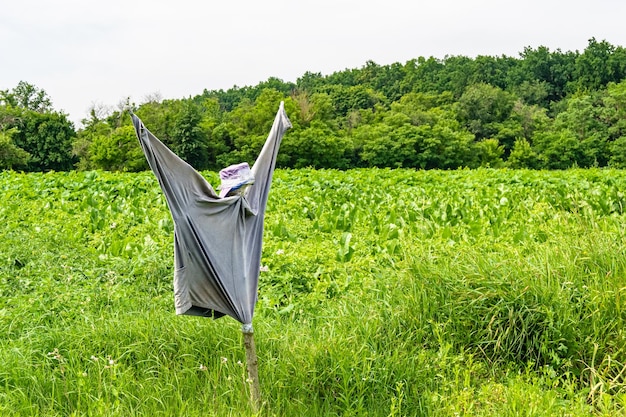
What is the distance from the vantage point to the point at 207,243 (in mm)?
2855

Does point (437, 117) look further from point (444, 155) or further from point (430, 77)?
point (430, 77)

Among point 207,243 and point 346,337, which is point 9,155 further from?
point 207,243

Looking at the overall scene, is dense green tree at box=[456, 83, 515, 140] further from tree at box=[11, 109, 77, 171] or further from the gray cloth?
the gray cloth

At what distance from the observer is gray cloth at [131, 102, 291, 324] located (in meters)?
2.76

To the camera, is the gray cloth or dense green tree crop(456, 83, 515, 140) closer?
the gray cloth

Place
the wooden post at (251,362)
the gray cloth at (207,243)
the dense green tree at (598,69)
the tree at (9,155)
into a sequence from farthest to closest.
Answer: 1. the dense green tree at (598,69)
2. the tree at (9,155)
3. the wooden post at (251,362)
4. the gray cloth at (207,243)

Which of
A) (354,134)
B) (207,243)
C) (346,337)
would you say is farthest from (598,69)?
(207,243)

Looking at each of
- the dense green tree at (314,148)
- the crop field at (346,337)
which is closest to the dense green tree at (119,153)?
the dense green tree at (314,148)

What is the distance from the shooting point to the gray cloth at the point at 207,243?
2.76m

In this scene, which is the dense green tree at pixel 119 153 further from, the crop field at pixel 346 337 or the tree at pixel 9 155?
the crop field at pixel 346 337

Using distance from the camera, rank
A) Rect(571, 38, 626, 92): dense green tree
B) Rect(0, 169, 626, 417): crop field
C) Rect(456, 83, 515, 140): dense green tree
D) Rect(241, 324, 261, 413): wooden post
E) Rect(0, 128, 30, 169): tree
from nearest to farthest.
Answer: Rect(241, 324, 261, 413): wooden post < Rect(0, 169, 626, 417): crop field < Rect(0, 128, 30, 169): tree < Rect(456, 83, 515, 140): dense green tree < Rect(571, 38, 626, 92): dense green tree

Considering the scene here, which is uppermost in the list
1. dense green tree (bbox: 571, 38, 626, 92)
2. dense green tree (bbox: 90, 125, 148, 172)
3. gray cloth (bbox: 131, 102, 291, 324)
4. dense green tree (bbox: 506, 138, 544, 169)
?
dense green tree (bbox: 571, 38, 626, 92)

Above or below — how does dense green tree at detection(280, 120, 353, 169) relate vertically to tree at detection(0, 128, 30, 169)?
below

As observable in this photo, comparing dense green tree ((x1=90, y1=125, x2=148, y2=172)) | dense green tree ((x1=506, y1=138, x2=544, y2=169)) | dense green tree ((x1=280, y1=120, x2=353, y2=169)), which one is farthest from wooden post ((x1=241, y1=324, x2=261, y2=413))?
dense green tree ((x1=506, y1=138, x2=544, y2=169))
